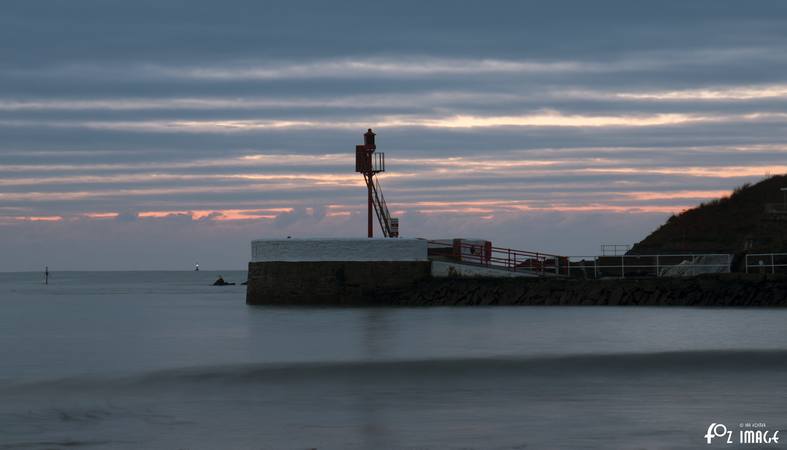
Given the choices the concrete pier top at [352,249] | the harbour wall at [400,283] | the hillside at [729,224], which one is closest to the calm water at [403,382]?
the harbour wall at [400,283]

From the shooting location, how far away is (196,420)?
1389 centimetres

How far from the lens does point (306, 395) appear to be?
16.4 meters

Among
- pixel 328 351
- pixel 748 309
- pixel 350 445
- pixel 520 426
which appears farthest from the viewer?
pixel 748 309

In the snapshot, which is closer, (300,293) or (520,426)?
(520,426)

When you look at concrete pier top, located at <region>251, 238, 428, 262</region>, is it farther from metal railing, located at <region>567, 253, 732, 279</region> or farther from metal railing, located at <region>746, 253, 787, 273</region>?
metal railing, located at <region>746, 253, 787, 273</region>

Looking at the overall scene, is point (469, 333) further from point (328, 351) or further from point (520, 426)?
point (520, 426)

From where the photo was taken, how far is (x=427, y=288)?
37.7 meters

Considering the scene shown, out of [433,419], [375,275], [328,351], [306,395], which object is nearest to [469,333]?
[328,351]

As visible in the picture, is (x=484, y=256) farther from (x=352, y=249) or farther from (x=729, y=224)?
(x=729, y=224)

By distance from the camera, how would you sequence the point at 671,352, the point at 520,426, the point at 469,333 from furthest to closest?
the point at 469,333 → the point at 671,352 → the point at 520,426

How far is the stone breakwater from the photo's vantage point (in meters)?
37.0

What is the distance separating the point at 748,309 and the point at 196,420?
2504cm

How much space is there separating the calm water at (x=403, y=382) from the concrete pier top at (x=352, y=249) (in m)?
4.01

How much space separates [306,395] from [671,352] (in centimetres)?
916
